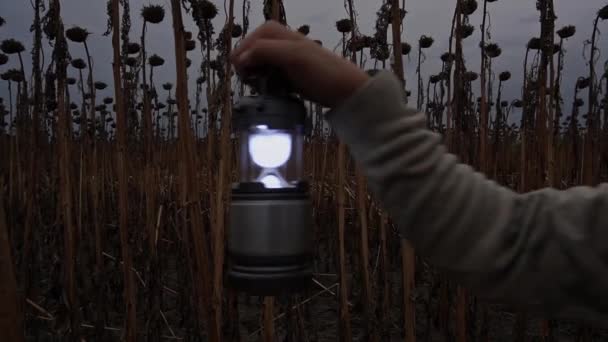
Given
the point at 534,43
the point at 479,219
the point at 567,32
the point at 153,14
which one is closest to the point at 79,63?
the point at 153,14

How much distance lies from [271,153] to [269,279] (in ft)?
0.52

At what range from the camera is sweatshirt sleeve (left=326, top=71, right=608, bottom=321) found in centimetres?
44

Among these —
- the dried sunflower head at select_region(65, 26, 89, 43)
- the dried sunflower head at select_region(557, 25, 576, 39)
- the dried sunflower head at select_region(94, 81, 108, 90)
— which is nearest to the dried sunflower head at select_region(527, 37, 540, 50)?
Answer: the dried sunflower head at select_region(557, 25, 576, 39)

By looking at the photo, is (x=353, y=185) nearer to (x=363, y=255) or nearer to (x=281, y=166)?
(x=363, y=255)

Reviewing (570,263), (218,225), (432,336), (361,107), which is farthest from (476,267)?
(432,336)

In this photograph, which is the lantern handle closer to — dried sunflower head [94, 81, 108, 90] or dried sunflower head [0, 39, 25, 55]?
dried sunflower head [0, 39, 25, 55]

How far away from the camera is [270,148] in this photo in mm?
621

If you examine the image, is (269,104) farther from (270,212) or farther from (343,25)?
(343,25)

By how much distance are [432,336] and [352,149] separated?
6.98 ft

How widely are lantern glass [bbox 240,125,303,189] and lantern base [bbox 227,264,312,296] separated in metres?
Answer: 0.10

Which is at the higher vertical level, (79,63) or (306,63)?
(79,63)

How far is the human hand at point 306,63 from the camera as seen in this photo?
0.48 m

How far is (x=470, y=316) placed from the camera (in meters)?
1.98

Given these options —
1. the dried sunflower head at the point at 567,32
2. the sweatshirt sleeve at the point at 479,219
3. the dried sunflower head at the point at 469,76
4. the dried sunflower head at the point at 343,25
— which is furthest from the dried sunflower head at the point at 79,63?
the sweatshirt sleeve at the point at 479,219
